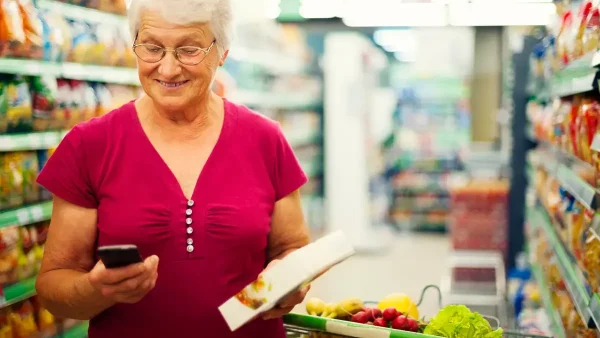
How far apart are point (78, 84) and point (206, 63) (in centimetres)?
207

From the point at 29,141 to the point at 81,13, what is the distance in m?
0.86

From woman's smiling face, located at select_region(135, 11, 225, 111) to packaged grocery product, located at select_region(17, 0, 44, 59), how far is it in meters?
1.53

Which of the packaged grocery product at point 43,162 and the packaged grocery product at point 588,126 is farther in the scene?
the packaged grocery product at point 43,162

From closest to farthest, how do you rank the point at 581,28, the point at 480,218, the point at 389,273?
the point at 581,28
the point at 480,218
the point at 389,273

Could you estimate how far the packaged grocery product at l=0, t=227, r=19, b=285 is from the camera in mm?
3027

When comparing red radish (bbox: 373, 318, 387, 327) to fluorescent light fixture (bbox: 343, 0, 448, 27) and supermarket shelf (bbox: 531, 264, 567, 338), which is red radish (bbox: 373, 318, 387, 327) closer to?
supermarket shelf (bbox: 531, 264, 567, 338)

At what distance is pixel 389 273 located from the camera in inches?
314

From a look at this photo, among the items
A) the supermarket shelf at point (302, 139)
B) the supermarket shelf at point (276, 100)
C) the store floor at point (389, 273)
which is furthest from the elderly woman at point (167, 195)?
the supermarket shelf at point (302, 139)

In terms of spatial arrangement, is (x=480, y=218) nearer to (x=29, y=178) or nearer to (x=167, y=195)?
(x=29, y=178)

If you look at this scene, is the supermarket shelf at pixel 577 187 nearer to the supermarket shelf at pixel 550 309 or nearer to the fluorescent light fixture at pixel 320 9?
the supermarket shelf at pixel 550 309

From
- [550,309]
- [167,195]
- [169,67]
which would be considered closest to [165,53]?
[169,67]

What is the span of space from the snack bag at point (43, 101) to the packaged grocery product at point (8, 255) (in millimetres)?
532

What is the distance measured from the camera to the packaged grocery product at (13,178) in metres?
3.17

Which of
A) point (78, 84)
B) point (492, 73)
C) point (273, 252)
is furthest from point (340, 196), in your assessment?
point (273, 252)
